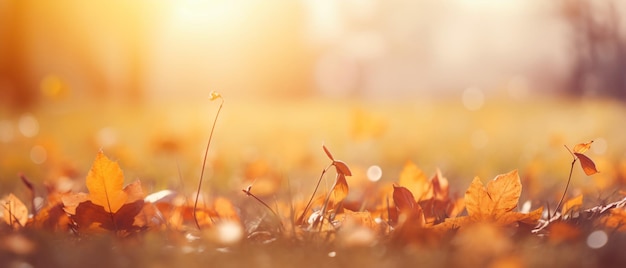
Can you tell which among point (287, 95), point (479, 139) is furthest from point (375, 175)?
point (287, 95)

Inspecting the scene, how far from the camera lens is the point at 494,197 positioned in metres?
1.19

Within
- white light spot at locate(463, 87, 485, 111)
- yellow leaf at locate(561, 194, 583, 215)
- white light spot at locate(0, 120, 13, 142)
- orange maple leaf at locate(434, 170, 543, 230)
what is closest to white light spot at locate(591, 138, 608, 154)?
yellow leaf at locate(561, 194, 583, 215)

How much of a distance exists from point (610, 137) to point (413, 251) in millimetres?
4700

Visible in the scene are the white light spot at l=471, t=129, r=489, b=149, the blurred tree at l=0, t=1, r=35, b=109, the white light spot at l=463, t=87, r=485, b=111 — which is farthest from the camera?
the blurred tree at l=0, t=1, r=35, b=109

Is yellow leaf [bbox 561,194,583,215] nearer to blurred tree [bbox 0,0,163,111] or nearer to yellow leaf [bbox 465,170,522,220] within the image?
yellow leaf [bbox 465,170,522,220]

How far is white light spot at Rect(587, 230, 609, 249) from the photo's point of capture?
111 cm

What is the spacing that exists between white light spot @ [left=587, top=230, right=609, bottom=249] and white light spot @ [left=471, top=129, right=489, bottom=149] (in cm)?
378

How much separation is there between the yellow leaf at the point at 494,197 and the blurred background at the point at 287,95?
61 centimetres

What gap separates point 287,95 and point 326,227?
27941 millimetres

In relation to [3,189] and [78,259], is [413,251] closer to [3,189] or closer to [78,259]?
[78,259]

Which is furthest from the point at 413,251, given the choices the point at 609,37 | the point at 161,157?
the point at 609,37

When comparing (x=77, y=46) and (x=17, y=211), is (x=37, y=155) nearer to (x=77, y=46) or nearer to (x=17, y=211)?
(x=17, y=211)

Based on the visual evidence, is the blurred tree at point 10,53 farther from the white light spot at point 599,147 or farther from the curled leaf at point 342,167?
the curled leaf at point 342,167

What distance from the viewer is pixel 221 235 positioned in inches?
42.0
